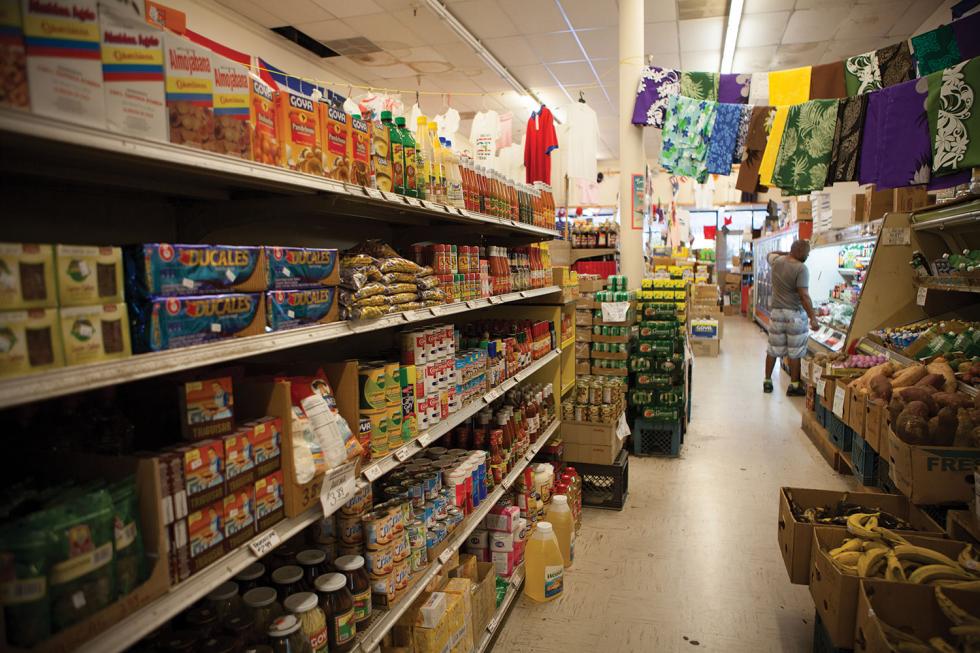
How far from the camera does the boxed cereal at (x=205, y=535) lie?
1.31 m

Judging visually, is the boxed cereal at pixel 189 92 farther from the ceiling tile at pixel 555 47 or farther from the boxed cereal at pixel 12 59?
the ceiling tile at pixel 555 47

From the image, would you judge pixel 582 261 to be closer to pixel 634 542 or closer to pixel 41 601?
pixel 634 542

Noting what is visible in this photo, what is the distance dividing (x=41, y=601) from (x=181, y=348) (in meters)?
0.51

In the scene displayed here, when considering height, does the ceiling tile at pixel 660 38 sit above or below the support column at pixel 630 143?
above

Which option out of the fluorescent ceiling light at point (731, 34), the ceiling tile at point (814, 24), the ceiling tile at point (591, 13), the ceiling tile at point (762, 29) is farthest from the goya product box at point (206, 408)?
the ceiling tile at point (814, 24)

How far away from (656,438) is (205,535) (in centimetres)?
491

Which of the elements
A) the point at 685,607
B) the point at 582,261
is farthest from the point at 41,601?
the point at 582,261

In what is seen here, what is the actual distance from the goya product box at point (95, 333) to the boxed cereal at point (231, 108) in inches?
17.9

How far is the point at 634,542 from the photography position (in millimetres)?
3949

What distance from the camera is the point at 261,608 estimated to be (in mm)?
1650

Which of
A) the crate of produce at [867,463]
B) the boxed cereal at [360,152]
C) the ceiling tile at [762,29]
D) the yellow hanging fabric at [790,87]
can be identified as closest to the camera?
the boxed cereal at [360,152]

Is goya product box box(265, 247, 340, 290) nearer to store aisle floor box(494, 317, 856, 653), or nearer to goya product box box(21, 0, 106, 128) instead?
goya product box box(21, 0, 106, 128)

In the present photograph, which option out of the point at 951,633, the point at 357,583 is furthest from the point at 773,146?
the point at 357,583

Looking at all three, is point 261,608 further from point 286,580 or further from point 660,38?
point 660,38
